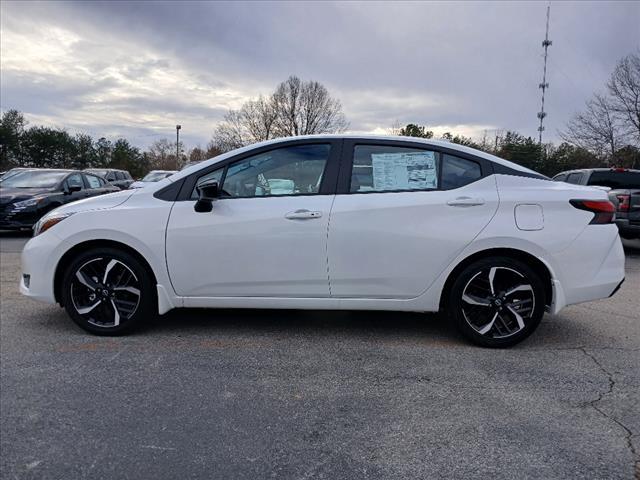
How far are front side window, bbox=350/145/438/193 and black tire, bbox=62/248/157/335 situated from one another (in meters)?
1.92

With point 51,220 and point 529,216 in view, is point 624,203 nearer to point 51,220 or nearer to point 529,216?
point 529,216

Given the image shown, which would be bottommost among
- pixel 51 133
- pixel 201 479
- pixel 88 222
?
pixel 201 479

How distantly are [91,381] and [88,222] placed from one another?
137 centimetres

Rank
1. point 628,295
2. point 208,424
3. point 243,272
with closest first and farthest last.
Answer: point 208,424, point 243,272, point 628,295

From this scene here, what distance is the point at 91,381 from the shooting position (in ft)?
11.0

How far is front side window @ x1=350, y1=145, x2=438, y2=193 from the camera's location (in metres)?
4.02

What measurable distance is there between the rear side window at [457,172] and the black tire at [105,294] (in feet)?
8.28

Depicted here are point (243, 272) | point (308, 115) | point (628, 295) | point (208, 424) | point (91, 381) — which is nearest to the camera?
point (208, 424)

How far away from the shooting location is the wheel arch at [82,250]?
413cm

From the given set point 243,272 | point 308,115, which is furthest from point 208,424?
point 308,115

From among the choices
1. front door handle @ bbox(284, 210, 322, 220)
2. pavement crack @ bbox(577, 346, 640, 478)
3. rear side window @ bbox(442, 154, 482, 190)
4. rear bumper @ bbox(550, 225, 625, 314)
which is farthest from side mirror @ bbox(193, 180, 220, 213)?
pavement crack @ bbox(577, 346, 640, 478)

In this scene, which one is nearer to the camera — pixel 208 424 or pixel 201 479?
pixel 201 479

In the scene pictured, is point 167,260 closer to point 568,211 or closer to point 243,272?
point 243,272

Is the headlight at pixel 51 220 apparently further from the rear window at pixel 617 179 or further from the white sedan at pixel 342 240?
the rear window at pixel 617 179
